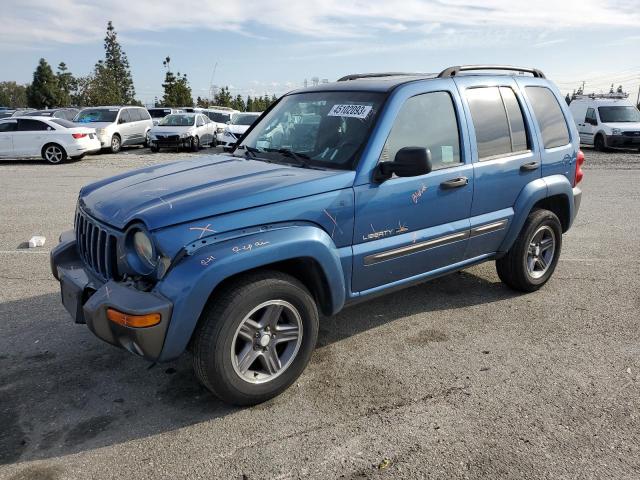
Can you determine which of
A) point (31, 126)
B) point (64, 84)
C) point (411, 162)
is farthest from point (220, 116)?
point (64, 84)

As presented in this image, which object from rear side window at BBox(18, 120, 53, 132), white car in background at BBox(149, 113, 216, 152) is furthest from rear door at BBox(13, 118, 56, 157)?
white car in background at BBox(149, 113, 216, 152)

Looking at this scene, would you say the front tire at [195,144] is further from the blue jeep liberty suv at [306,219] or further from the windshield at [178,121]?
the blue jeep liberty suv at [306,219]

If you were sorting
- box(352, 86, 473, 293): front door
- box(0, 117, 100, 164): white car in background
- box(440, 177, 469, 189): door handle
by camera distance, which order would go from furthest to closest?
1. box(0, 117, 100, 164): white car in background
2. box(440, 177, 469, 189): door handle
3. box(352, 86, 473, 293): front door

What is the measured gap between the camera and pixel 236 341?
3100 mm

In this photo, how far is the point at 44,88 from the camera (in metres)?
72.3

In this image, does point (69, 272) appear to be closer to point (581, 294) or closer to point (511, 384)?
point (511, 384)

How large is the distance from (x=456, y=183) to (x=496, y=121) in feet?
2.56

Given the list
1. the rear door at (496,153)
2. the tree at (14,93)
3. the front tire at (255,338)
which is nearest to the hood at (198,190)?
the front tire at (255,338)

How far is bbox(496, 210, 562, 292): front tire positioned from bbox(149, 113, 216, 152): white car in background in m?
16.2

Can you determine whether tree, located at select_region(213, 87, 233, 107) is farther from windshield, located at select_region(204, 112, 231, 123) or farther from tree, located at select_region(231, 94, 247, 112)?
windshield, located at select_region(204, 112, 231, 123)

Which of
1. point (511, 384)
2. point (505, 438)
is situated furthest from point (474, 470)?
point (511, 384)

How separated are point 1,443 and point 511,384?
2968 mm

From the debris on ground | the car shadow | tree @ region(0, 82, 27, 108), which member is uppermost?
tree @ region(0, 82, 27, 108)

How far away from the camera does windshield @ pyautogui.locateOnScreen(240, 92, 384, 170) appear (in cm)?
359
